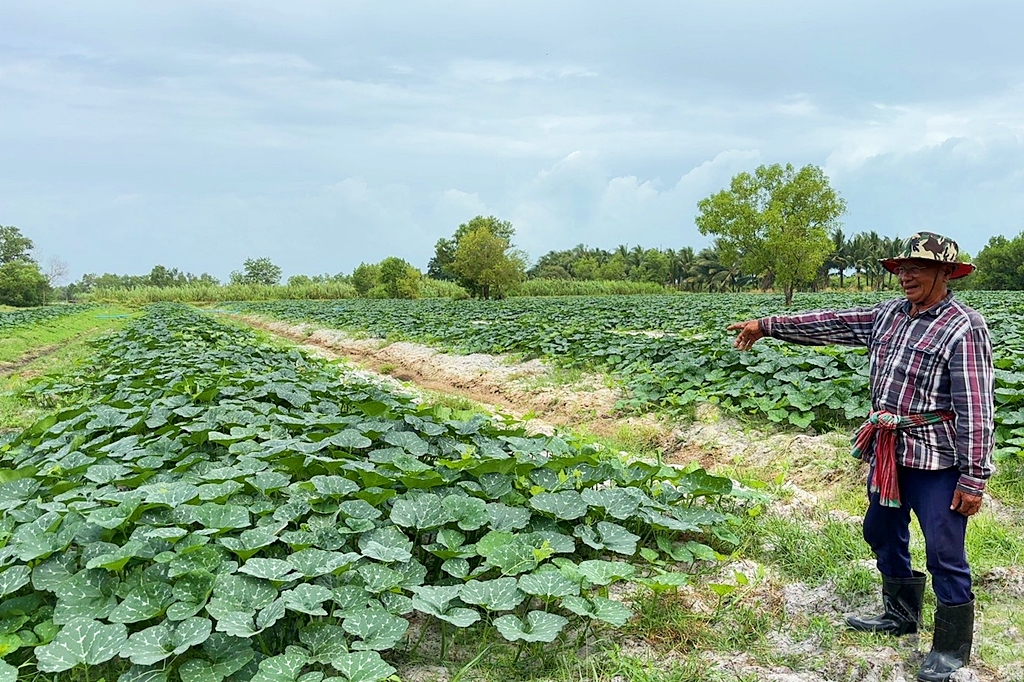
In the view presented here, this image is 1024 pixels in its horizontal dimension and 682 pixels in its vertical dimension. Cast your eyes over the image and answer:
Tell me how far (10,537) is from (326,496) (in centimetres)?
162

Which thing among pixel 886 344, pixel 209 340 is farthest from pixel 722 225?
pixel 886 344

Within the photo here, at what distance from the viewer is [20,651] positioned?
2.88m

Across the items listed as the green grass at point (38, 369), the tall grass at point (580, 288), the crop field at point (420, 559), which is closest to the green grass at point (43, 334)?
the green grass at point (38, 369)

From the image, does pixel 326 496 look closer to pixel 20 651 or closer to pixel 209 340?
pixel 20 651

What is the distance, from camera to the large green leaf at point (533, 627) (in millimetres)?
2695

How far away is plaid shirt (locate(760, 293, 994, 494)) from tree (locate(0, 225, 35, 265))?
11197 centimetres

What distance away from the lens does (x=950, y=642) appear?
287 cm

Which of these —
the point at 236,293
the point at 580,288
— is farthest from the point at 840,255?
the point at 236,293

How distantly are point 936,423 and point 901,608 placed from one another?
101cm

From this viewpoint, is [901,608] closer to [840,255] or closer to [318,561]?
[318,561]

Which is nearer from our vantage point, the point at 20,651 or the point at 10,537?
the point at 20,651

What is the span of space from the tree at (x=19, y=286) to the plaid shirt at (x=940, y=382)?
73468mm

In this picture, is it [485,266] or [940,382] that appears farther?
[485,266]

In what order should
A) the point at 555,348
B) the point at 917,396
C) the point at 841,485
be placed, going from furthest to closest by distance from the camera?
the point at 555,348, the point at 841,485, the point at 917,396
